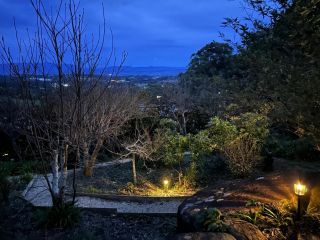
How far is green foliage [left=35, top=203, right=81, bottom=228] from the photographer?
477 cm

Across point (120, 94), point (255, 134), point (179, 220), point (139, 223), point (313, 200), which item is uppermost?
point (120, 94)

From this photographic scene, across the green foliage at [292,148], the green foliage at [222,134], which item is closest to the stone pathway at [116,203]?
the green foliage at [222,134]

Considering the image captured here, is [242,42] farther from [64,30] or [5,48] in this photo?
[5,48]

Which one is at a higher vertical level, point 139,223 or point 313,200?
point 313,200

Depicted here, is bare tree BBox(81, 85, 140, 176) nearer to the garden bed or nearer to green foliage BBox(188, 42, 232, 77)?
the garden bed

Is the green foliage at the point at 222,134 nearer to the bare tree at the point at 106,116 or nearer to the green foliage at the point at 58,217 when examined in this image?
the bare tree at the point at 106,116

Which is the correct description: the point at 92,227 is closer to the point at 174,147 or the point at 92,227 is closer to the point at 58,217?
the point at 58,217

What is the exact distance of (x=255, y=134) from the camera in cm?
808

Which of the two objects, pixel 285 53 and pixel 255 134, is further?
pixel 255 134

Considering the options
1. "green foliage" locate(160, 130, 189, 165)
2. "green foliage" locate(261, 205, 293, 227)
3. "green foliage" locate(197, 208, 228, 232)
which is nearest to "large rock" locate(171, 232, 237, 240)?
"green foliage" locate(197, 208, 228, 232)

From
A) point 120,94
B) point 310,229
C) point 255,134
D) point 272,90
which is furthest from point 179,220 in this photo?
point 120,94

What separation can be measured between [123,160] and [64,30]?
6752 millimetres

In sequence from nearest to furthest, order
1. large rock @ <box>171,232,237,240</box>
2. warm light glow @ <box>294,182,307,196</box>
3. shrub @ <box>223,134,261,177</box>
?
large rock @ <box>171,232,237,240</box> < warm light glow @ <box>294,182,307,196</box> < shrub @ <box>223,134,261,177</box>

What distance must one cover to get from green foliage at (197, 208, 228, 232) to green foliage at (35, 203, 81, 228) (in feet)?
6.59
